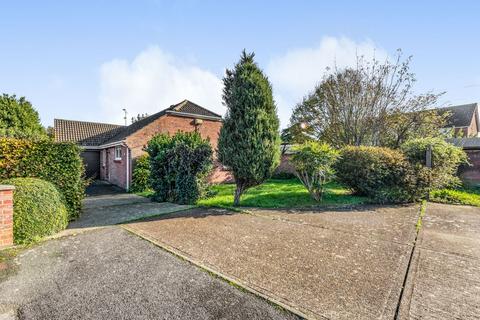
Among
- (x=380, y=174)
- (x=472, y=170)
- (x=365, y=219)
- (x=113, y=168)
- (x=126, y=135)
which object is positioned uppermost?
(x=126, y=135)

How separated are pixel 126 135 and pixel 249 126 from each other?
10.6 m

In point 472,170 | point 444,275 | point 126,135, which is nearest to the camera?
point 444,275

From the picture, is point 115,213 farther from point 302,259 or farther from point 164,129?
point 164,129

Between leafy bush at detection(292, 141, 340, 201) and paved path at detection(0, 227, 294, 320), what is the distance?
6426 millimetres

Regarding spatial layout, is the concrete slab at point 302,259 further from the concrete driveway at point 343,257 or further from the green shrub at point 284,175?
the green shrub at point 284,175

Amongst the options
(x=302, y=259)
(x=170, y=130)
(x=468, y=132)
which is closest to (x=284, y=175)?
(x=170, y=130)

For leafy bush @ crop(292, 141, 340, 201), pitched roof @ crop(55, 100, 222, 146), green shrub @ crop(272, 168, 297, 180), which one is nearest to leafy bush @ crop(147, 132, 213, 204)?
leafy bush @ crop(292, 141, 340, 201)

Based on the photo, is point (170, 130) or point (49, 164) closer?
point (49, 164)

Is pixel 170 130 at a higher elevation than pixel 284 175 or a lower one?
higher

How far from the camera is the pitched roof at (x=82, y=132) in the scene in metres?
19.2

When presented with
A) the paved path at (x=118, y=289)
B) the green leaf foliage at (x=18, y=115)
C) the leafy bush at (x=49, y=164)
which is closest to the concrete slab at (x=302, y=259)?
the paved path at (x=118, y=289)

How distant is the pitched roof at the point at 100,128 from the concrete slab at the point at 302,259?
1188cm

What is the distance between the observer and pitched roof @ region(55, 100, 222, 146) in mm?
17219

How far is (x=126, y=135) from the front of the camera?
50.7ft
